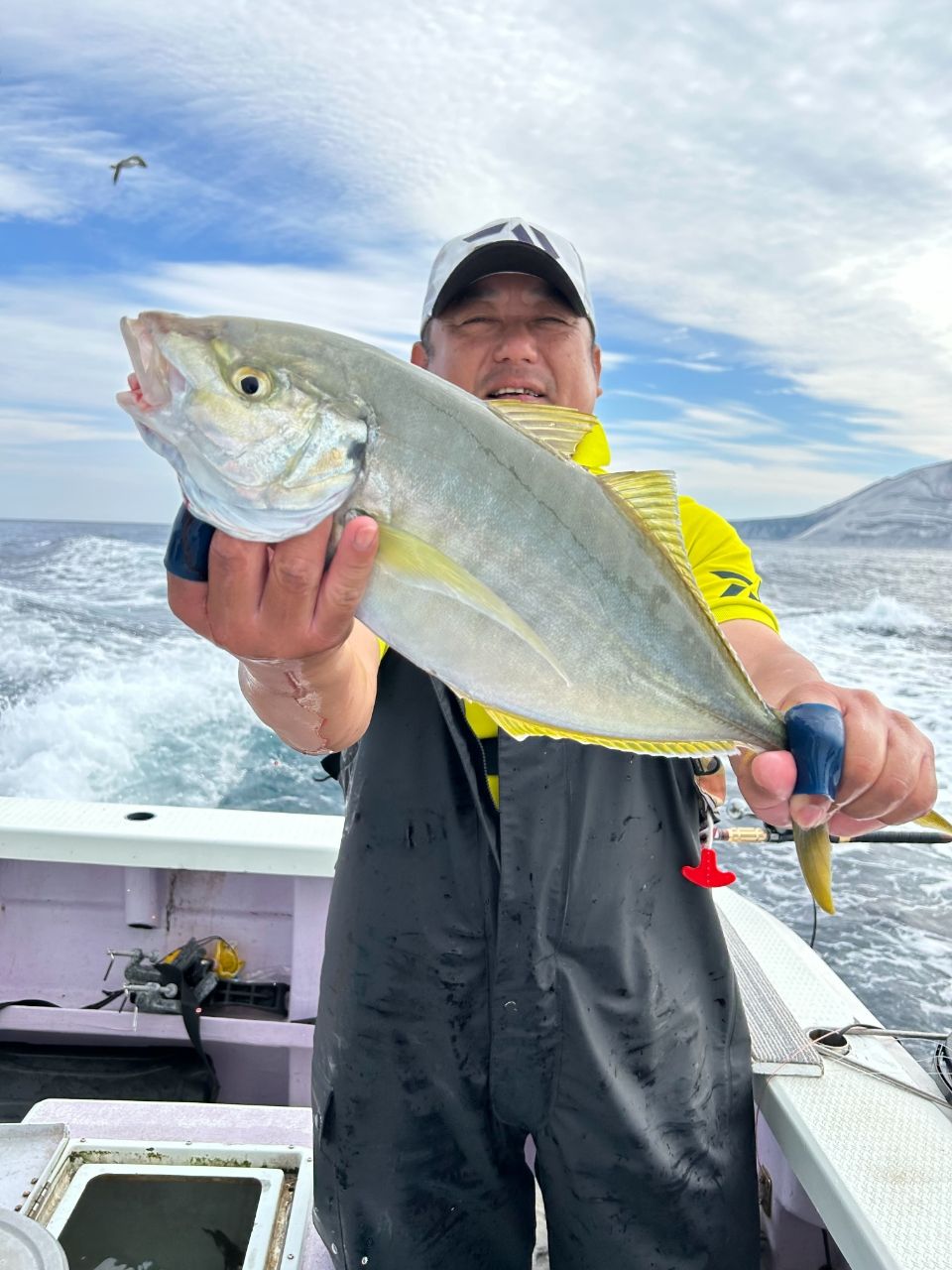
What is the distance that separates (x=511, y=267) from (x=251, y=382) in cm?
140

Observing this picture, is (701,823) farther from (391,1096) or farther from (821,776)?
(391,1096)

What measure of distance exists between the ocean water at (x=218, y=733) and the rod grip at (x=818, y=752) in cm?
314

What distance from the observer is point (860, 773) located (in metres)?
1.42

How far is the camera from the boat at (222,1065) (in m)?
2.03

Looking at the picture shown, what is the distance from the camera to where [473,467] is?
1.35 meters

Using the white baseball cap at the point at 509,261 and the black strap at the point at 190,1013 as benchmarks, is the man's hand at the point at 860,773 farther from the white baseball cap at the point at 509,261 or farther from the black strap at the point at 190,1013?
Result: the black strap at the point at 190,1013

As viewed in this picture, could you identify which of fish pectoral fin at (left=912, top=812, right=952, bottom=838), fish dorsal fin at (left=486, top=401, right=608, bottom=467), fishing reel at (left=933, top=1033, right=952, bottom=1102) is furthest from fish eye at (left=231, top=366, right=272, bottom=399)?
fishing reel at (left=933, top=1033, right=952, bottom=1102)

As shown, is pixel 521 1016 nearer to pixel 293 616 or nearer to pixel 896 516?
pixel 293 616

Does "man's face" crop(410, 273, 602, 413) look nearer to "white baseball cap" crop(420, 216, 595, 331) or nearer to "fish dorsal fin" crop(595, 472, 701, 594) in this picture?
"white baseball cap" crop(420, 216, 595, 331)

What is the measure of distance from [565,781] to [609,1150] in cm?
76

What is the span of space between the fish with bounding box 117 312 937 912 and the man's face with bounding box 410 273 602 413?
40.5 inches

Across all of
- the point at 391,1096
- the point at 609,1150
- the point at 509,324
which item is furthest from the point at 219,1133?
the point at 509,324

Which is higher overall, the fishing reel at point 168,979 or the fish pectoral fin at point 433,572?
the fish pectoral fin at point 433,572

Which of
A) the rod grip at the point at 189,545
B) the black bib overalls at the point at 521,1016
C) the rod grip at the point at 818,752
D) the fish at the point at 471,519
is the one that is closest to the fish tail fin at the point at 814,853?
the fish at the point at 471,519
